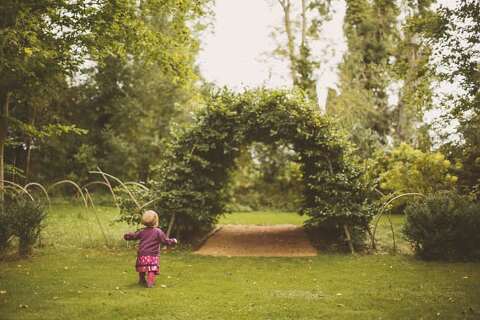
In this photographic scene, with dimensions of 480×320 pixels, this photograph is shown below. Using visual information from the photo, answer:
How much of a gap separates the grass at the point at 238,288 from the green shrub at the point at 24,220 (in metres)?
0.43

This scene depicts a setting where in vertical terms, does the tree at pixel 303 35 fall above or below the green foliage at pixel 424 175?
above

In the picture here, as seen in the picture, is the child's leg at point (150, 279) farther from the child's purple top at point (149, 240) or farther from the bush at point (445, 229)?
the bush at point (445, 229)

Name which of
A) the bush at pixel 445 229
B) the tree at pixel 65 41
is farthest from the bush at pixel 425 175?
the tree at pixel 65 41

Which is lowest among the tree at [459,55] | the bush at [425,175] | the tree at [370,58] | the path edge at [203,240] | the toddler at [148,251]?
the path edge at [203,240]

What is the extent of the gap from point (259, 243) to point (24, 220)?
5894mm

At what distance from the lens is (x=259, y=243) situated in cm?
1260

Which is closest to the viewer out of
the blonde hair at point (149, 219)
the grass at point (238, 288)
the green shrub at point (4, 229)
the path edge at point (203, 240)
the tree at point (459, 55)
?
the grass at point (238, 288)

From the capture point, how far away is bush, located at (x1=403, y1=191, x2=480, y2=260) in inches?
388

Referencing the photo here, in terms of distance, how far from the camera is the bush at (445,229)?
9.84m

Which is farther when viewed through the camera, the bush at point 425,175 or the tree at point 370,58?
the tree at point 370,58

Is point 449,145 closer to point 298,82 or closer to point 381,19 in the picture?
point 298,82

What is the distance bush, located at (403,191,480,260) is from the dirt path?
252cm

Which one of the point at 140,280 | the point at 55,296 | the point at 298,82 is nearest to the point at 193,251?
the point at 140,280

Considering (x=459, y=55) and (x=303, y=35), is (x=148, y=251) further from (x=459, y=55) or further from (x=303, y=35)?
(x=303, y=35)
